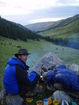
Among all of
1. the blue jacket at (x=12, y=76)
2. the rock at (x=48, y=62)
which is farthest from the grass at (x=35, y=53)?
the blue jacket at (x=12, y=76)

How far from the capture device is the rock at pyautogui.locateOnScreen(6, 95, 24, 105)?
31.1ft

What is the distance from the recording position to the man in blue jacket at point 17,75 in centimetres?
925

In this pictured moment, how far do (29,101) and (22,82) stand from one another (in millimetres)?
682

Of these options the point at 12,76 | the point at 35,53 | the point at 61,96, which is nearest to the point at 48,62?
the point at 61,96

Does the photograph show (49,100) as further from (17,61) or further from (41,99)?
(17,61)

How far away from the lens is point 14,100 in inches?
376

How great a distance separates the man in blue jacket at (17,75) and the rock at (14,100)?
159 millimetres

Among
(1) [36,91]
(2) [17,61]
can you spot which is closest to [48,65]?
(1) [36,91]

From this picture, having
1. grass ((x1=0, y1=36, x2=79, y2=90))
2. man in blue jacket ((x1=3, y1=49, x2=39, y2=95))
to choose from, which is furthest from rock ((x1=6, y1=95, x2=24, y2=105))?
grass ((x1=0, y1=36, x2=79, y2=90))

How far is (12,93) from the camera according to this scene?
9.52m

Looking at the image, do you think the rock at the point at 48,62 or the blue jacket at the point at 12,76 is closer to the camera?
the blue jacket at the point at 12,76

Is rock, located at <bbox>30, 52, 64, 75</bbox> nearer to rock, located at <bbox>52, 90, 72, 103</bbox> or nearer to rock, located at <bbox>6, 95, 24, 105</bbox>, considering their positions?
rock, located at <bbox>6, 95, 24, 105</bbox>

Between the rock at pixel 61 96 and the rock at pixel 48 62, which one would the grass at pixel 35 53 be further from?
the rock at pixel 61 96

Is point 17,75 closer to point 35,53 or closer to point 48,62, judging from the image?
point 48,62
